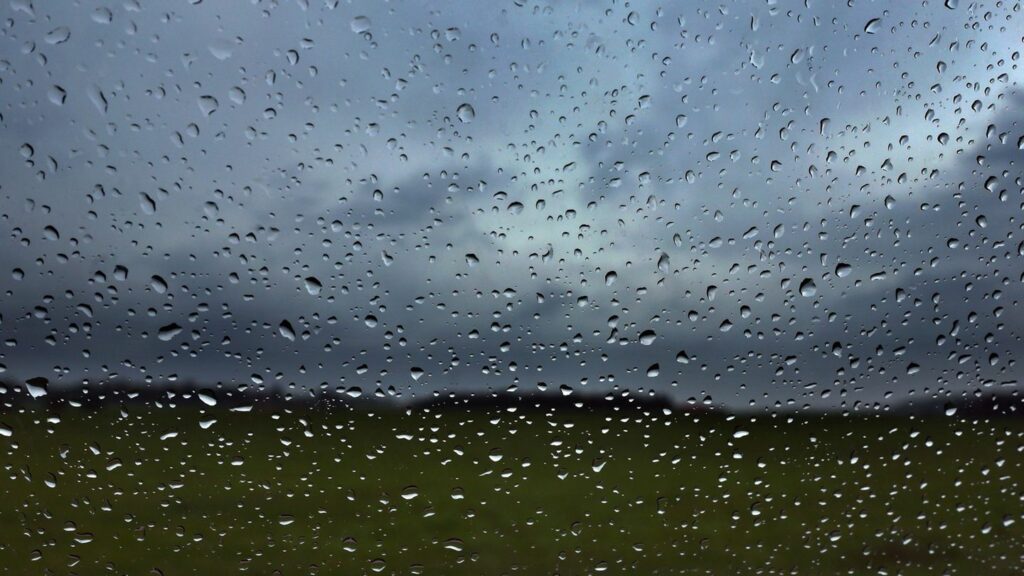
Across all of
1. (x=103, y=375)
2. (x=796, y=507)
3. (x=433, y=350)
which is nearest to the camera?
(x=103, y=375)

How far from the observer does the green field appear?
1.05m

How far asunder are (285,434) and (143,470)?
0.24 metres

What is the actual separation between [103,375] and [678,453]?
105 cm

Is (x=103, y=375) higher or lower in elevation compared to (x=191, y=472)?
higher

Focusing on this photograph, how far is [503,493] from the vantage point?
1190 mm

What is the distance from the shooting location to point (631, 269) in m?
1.18

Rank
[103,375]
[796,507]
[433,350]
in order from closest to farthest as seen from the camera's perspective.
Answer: [103,375] < [433,350] < [796,507]

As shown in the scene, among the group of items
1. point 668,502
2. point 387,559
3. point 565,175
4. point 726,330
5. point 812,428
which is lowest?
point 387,559

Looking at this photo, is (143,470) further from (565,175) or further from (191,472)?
(565,175)

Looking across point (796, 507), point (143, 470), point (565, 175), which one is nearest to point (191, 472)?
point (143, 470)

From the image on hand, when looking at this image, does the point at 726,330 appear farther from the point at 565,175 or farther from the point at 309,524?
the point at 309,524

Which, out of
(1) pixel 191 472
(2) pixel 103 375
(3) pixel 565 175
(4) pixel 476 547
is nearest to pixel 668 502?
(4) pixel 476 547

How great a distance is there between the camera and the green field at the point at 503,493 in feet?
3.44

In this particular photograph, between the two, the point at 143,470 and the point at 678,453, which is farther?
the point at 678,453
